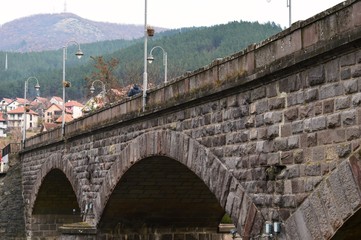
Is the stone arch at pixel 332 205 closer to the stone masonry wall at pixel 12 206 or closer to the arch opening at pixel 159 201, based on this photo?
the arch opening at pixel 159 201

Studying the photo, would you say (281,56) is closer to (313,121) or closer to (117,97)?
(313,121)

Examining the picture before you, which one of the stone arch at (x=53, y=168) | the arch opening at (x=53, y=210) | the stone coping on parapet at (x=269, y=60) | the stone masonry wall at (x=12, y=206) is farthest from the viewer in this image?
the stone masonry wall at (x=12, y=206)

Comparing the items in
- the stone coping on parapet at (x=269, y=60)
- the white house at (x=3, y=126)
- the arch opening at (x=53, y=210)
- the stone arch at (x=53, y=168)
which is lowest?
the arch opening at (x=53, y=210)

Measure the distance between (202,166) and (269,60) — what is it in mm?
3474

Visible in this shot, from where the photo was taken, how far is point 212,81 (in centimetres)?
1462

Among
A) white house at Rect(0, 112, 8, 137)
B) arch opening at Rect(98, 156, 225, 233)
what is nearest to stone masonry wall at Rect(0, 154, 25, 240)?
arch opening at Rect(98, 156, 225, 233)

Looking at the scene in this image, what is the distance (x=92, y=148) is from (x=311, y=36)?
48.7ft

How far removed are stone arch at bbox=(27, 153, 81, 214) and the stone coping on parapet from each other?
7472 millimetres

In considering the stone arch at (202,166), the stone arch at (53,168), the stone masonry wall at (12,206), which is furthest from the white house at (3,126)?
the stone arch at (202,166)

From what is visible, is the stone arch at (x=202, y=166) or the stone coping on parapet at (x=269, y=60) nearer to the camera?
the stone coping on parapet at (x=269, y=60)

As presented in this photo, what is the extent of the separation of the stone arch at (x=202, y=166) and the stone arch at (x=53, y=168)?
546 cm

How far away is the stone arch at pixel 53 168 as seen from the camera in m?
26.6

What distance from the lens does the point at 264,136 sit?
485 inches

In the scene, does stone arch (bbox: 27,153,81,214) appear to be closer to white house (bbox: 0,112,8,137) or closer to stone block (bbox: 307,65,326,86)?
stone block (bbox: 307,65,326,86)
